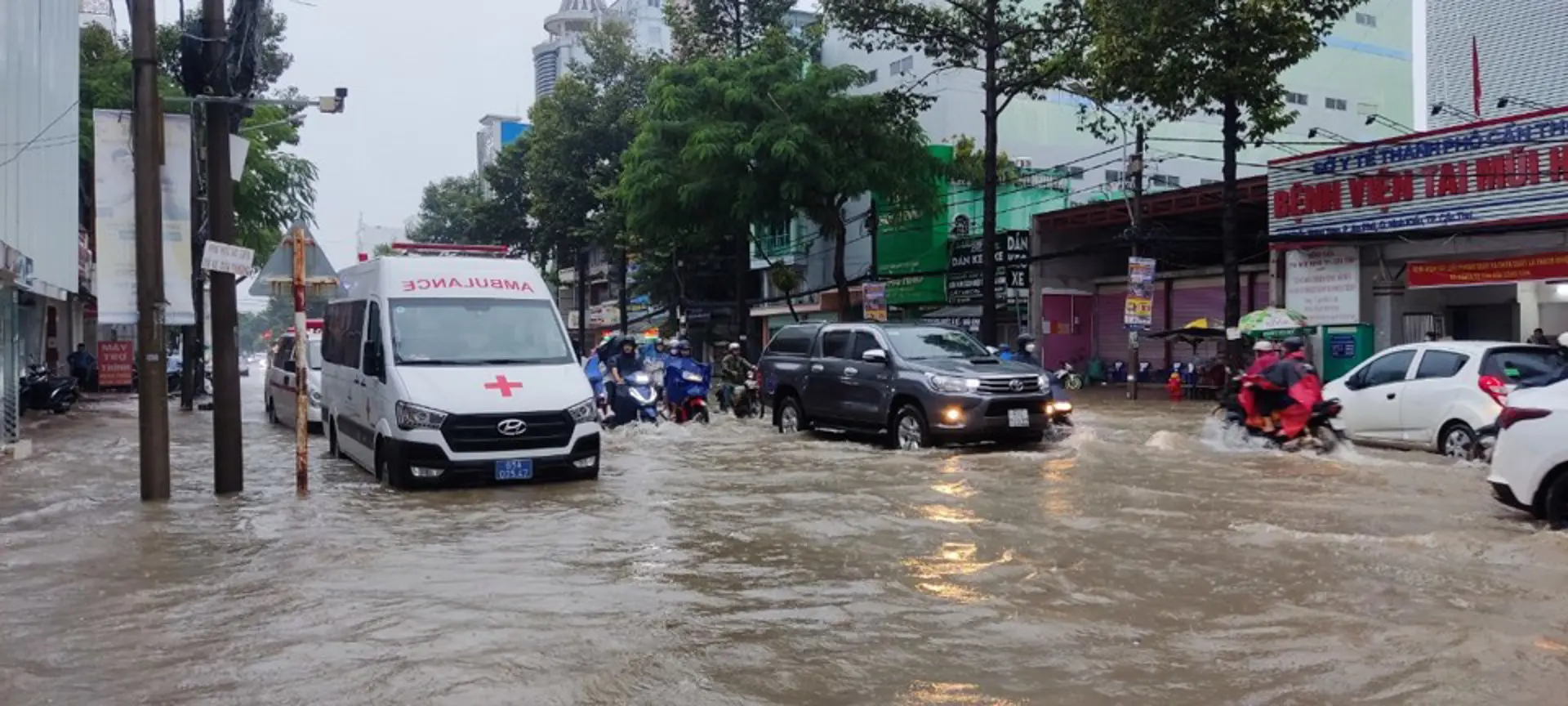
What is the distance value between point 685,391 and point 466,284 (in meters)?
7.25

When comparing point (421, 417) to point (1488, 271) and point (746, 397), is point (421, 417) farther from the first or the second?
point (1488, 271)

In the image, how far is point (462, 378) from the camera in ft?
36.4

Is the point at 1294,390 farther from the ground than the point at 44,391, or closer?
farther from the ground

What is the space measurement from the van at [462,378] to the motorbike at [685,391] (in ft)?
21.2

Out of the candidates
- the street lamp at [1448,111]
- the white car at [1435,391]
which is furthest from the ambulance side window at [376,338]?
the street lamp at [1448,111]

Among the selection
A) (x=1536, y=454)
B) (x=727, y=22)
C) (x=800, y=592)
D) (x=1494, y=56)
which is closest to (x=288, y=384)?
(x=800, y=592)

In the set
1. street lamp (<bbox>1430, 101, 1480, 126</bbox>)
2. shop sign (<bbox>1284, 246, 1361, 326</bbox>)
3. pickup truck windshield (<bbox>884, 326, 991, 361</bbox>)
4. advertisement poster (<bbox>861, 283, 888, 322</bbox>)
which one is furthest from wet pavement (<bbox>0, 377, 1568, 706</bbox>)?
advertisement poster (<bbox>861, 283, 888, 322</bbox>)

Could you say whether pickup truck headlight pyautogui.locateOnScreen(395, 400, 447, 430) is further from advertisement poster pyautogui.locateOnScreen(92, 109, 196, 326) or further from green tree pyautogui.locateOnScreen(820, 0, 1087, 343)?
green tree pyautogui.locateOnScreen(820, 0, 1087, 343)

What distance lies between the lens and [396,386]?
1088cm

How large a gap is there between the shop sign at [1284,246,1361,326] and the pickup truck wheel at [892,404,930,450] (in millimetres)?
13576

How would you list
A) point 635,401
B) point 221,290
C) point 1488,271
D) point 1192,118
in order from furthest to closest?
point 1192,118 → point 1488,271 → point 635,401 → point 221,290

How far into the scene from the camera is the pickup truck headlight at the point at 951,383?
45.8 ft

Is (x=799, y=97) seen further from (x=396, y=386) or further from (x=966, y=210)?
(x=396, y=386)

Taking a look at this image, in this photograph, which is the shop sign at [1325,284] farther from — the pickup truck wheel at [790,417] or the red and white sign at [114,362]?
the red and white sign at [114,362]
